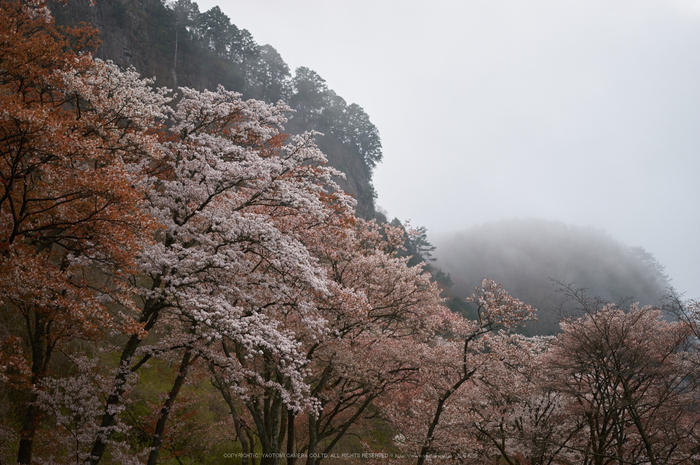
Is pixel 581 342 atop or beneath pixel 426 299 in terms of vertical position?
beneath

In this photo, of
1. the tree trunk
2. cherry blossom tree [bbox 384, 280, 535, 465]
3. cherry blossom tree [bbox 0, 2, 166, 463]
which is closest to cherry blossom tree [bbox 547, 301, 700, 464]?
cherry blossom tree [bbox 384, 280, 535, 465]

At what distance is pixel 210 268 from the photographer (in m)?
8.66

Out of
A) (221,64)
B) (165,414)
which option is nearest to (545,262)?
(221,64)

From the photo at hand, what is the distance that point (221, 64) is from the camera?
44.9m

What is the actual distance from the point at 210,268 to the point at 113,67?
21.4ft

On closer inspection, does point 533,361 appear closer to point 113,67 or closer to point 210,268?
point 210,268

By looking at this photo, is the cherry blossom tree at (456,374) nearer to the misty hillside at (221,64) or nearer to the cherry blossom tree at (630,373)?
the cherry blossom tree at (630,373)

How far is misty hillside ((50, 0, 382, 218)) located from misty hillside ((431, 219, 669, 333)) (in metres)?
44.7

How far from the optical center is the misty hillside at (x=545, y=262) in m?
95.5

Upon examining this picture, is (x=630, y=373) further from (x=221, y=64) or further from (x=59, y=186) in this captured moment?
(x=221, y=64)

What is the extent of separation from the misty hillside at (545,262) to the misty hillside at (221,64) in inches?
1758

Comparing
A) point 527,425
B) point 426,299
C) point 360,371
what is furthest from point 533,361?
point 360,371

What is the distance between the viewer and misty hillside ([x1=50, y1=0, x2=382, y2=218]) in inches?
1448

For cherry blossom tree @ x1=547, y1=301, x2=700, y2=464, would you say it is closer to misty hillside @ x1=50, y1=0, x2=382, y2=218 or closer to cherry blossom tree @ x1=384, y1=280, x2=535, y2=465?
cherry blossom tree @ x1=384, y1=280, x2=535, y2=465
